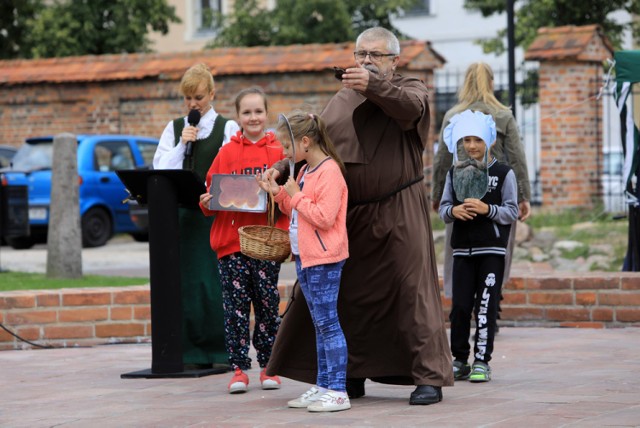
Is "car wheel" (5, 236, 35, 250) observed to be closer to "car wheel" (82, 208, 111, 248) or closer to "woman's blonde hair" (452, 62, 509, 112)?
"car wheel" (82, 208, 111, 248)

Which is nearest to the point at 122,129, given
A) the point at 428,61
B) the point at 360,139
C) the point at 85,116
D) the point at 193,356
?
the point at 85,116

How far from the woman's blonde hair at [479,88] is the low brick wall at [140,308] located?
184 centimetres

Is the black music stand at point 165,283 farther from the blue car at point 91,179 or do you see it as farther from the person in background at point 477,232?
the blue car at point 91,179

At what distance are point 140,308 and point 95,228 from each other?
9898 mm

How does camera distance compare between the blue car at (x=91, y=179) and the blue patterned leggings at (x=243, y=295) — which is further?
the blue car at (x=91, y=179)

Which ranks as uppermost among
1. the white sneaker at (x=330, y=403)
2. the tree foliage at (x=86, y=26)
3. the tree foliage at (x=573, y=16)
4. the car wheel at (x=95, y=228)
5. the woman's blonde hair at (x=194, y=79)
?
the tree foliage at (x=86, y=26)

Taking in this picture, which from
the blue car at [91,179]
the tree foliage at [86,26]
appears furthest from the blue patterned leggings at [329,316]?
the tree foliage at [86,26]

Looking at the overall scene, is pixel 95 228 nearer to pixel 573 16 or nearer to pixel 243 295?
pixel 573 16

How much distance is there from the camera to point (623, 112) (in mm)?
12422

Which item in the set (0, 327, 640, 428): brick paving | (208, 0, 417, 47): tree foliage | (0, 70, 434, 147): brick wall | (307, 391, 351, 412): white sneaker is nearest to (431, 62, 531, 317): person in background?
(0, 327, 640, 428): brick paving

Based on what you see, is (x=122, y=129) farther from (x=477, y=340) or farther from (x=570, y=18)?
(x=477, y=340)

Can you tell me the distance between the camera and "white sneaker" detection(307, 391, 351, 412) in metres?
6.79

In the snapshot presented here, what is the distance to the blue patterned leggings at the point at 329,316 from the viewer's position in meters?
6.82

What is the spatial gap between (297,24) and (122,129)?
7026mm
